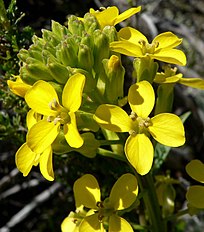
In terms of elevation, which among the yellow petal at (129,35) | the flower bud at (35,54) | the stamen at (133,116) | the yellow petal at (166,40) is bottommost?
the stamen at (133,116)

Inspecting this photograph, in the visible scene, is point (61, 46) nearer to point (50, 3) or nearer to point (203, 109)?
point (50, 3)

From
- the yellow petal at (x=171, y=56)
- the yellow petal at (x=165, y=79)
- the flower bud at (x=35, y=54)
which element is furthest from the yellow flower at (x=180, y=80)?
the flower bud at (x=35, y=54)

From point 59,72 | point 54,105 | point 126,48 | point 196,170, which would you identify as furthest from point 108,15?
point 196,170

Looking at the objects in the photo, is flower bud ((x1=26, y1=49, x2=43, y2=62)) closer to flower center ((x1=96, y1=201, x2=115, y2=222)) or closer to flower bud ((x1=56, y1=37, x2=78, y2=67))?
flower bud ((x1=56, y1=37, x2=78, y2=67))

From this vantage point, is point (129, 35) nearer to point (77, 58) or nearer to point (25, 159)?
point (77, 58)

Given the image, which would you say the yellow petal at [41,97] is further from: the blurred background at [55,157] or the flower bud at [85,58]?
the blurred background at [55,157]

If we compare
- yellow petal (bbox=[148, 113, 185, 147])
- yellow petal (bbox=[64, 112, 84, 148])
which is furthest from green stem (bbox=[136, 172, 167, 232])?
yellow petal (bbox=[64, 112, 84, 148])

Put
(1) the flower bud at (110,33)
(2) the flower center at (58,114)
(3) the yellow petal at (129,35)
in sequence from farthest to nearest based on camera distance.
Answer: (3) the yellow petal at (129,35) → (1) the flower bud at (110,33) → (2) the flower center at (58,114)
